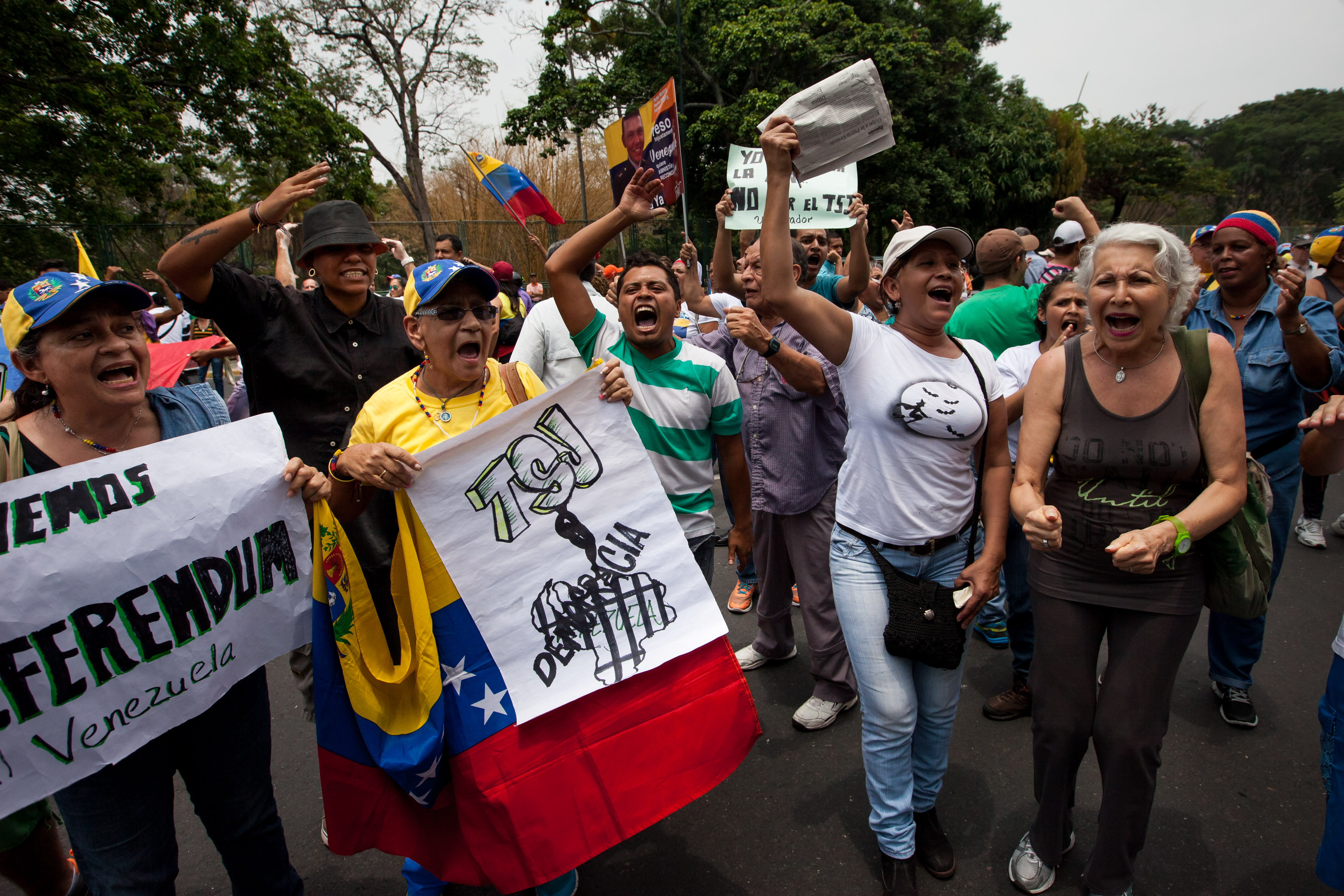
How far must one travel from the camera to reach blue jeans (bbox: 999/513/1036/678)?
136 inches

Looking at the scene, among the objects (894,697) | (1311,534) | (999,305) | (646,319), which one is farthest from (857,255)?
(1311,534)

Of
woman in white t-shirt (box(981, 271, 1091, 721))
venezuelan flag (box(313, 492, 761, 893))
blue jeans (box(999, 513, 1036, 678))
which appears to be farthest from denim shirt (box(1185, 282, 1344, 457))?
venezuelan flag (box(313, 492, 761, 893))

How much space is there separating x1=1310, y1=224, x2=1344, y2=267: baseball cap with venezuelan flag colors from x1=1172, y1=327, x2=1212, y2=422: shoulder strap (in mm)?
3193

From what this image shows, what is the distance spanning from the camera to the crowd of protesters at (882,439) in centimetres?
194

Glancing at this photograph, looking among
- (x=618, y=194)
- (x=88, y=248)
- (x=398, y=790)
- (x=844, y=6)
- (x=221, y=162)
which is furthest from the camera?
(x=844, y=6)

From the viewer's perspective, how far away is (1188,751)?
3.11 meters

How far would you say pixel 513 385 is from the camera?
94.8 inches

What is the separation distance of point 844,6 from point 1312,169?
249 feet

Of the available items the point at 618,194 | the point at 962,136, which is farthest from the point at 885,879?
the point at 962,136

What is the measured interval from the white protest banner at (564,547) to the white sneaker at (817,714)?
1.37 metres

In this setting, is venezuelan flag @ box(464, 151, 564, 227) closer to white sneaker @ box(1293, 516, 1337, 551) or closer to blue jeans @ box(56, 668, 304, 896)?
blue jeans @ box(56, 668, 304, 896)

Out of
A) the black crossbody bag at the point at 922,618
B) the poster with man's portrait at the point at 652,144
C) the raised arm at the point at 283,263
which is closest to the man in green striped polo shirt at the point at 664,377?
the black crossbody bag at the point at 922,618

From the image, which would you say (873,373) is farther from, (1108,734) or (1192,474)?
(1108,734)

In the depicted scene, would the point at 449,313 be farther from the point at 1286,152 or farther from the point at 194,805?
the point at 1286,152
